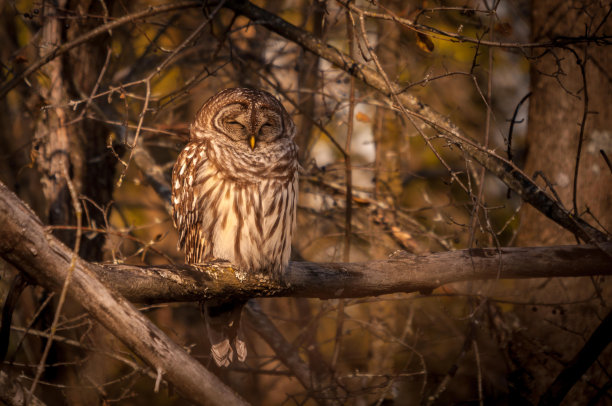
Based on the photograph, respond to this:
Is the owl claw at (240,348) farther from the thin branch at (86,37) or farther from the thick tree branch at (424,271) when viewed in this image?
the thin branch at (86,37)

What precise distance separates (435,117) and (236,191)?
1402 mm

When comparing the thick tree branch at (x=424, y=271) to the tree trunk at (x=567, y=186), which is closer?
the thick tree branch at (x=424, y=271)

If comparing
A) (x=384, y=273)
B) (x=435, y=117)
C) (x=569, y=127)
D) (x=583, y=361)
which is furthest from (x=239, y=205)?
(x=569, y=127)

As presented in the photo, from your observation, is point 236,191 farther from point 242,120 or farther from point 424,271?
point 424,271

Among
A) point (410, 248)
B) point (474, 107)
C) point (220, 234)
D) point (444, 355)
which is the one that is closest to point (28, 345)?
point (220, 234)

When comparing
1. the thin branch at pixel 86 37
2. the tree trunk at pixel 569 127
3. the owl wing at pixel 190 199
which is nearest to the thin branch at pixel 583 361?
the tree trunk at pixel 569 127

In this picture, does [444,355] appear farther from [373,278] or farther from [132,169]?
[132,169]

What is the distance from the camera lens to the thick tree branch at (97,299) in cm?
191

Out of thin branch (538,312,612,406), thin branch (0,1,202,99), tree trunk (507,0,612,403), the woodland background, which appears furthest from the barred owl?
tree trunk (507,0,612,403)

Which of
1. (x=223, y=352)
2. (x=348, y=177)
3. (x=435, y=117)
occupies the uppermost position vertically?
(x=435, y=117)

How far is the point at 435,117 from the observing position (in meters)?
3.57

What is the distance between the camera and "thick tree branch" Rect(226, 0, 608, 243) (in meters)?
3.27

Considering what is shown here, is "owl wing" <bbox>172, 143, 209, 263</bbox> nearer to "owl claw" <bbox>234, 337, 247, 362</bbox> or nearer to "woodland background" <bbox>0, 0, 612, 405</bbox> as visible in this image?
"woodland background" <bbox>0, 0, 612, 405</bbox>

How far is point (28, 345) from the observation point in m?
5.07
